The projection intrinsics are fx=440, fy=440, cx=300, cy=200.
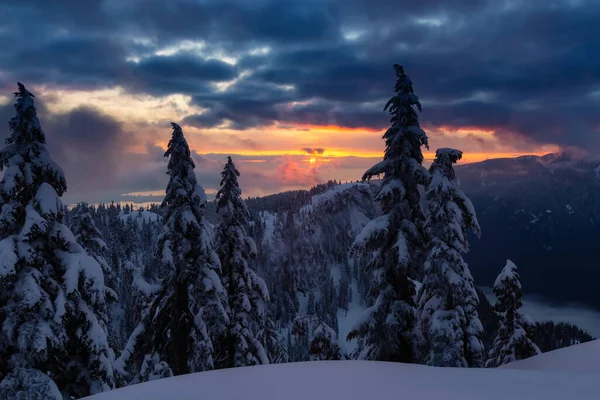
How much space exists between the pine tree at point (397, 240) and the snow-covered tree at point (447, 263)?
1897 millimetres

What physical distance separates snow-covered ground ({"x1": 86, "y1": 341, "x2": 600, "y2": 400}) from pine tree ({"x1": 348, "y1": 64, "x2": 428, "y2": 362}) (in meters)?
7.08

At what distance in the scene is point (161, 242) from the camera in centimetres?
1666

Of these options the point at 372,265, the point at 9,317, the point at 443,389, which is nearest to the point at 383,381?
the point at 443,389

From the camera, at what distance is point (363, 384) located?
7672mm

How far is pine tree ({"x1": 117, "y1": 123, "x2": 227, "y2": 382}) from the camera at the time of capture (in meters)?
16.7

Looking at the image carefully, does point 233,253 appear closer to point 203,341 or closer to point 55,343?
point 203,341

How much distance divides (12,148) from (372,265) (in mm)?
12717

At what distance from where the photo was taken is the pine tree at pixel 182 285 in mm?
16719

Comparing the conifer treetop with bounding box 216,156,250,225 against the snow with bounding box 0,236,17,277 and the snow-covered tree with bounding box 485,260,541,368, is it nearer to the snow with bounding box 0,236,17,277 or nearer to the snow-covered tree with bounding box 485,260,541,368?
the snow with bounding box 0,236,17,277

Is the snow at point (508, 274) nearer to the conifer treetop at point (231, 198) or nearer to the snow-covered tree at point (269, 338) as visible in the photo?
the snow-covered tree at point (269, 338)

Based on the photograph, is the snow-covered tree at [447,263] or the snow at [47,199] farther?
the snow-covered tree at [447,263]

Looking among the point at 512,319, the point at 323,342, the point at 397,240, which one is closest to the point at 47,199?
the point at 397,240

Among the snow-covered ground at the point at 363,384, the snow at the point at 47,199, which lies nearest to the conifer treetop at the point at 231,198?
the snow at the point at 47,199

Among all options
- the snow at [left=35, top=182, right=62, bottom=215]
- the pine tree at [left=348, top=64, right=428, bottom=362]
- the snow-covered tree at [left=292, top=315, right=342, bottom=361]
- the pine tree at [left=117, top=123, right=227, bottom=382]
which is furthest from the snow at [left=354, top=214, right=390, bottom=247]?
the snow at [left=35, top=182, right=62, bottom=215]
